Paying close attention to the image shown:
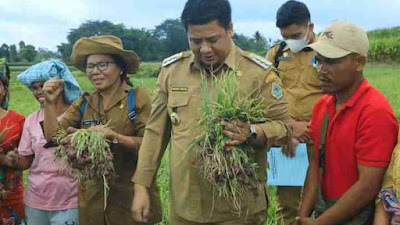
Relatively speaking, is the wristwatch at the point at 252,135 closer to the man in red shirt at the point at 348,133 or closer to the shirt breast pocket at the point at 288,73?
the man in red shirt at the point at 348,133

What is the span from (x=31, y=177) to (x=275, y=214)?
2.15 m

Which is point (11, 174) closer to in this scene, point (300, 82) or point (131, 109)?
point (131, 109)

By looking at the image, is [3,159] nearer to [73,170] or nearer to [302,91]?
[73,170]

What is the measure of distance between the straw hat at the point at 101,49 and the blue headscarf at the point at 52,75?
0.49ft

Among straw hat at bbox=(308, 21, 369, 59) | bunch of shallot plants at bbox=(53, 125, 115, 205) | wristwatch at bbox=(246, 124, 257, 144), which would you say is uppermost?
straw hat at bbox=(308, 21, 369, 59)

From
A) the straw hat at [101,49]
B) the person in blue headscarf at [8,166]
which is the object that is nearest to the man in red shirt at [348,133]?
the straw hat at [101,49]

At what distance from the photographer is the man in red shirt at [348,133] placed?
8.20 feet

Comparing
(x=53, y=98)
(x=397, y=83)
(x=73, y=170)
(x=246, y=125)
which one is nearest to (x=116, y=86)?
(x=53, y=98)

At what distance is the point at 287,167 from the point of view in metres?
4.11

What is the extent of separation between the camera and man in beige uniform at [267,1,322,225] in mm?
4371

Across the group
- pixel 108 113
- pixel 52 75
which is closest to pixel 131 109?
pixel 108 113

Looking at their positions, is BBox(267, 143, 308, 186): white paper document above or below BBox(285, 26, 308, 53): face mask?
below

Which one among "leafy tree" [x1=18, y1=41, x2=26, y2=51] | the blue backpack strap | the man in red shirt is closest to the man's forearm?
the man in red shirt

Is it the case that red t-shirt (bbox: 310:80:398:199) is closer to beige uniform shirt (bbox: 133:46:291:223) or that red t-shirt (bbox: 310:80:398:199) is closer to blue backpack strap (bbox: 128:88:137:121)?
beige uniform shirt (bbox: 133:46:291:223)
